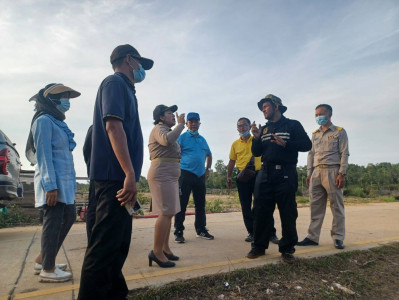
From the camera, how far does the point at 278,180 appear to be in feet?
11.9

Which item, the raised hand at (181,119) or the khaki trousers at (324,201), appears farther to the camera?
the khaki trousers at (324,201)

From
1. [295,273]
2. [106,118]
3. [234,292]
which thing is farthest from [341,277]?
[106,118]

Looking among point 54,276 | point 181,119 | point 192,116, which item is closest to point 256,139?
point 181,119

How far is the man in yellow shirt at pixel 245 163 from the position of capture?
477 cm

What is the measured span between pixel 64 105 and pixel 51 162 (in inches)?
28.2

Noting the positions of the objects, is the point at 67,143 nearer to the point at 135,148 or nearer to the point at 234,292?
the point at 135,148

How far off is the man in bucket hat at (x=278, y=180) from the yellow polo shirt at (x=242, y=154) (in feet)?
3.36

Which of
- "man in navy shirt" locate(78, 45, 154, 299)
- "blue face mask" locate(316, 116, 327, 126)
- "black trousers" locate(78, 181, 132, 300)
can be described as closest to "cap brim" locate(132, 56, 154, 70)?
"man in navy shirt" locate(78, 45, 154, 299)

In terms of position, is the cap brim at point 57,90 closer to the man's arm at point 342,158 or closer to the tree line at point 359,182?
the man's arm at point 342,158

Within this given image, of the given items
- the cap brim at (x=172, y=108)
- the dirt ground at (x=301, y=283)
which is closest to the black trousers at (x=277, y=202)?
the dirt ground at (x=301, y=283)

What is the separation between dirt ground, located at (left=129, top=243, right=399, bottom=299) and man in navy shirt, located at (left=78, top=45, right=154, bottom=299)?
0.63 m

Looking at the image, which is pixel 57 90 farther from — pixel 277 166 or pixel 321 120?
pixel 321 120

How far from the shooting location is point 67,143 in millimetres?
3045

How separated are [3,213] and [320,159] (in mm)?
7217
